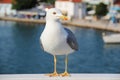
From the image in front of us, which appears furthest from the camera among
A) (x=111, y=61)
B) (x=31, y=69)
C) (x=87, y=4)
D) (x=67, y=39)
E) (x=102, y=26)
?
(x=87, y=4)

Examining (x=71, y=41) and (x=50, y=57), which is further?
(x=50, y=57)

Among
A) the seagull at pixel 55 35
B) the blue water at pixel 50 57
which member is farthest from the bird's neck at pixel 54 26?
the blue water at pixel 50 57

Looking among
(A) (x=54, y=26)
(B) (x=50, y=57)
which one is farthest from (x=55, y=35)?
(B) (x=50, y=57)

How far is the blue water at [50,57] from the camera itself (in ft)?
30.3

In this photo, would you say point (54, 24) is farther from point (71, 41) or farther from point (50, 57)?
point (50, 57)

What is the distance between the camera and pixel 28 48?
1298 cm

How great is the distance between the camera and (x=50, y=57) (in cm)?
1056

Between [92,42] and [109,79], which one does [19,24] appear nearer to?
[92,42]

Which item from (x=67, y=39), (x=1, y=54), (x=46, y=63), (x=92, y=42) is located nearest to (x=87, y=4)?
(x=92, y=42)

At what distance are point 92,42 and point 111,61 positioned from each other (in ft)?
13.4

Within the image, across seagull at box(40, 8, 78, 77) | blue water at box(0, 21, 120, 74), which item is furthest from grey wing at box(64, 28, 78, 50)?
blue water at box(0, 21, 120, 74)

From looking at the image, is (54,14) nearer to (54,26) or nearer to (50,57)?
(54,26)

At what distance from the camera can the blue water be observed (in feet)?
30.3

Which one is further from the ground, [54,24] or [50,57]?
[54,24]
